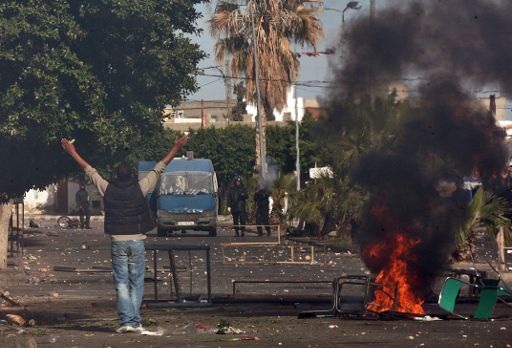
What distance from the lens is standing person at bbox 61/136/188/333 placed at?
40.1 ft

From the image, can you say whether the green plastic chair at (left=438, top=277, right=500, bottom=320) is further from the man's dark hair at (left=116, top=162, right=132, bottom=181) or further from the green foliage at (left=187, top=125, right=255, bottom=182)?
the green foliage at (left=187, top=125, right=255, bottom=182)

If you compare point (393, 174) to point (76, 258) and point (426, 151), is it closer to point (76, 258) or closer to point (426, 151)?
point (426, 151)

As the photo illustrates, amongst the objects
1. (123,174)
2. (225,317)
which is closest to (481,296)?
(225,317)

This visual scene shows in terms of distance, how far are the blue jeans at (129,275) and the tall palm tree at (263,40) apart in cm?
3519

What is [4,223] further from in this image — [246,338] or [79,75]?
[246,338]

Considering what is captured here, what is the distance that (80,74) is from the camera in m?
24.6

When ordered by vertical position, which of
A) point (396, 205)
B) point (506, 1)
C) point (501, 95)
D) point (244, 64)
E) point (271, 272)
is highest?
point (244, 64)

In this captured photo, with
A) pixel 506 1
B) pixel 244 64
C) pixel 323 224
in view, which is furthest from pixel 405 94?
pixel 244 64

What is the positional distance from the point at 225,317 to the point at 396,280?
82.0 inches

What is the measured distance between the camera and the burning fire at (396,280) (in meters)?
13.4

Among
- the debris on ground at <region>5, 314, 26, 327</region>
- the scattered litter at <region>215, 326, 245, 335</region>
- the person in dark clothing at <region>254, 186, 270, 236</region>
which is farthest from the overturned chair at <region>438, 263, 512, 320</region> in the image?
the person in dark clothing at <region>254, 186, 270, 236</region>

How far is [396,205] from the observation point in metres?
13.8

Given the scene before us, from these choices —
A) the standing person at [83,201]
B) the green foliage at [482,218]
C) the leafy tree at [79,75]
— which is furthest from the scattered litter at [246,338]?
the standing person at [83,201]

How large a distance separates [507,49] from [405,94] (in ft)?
4.57
